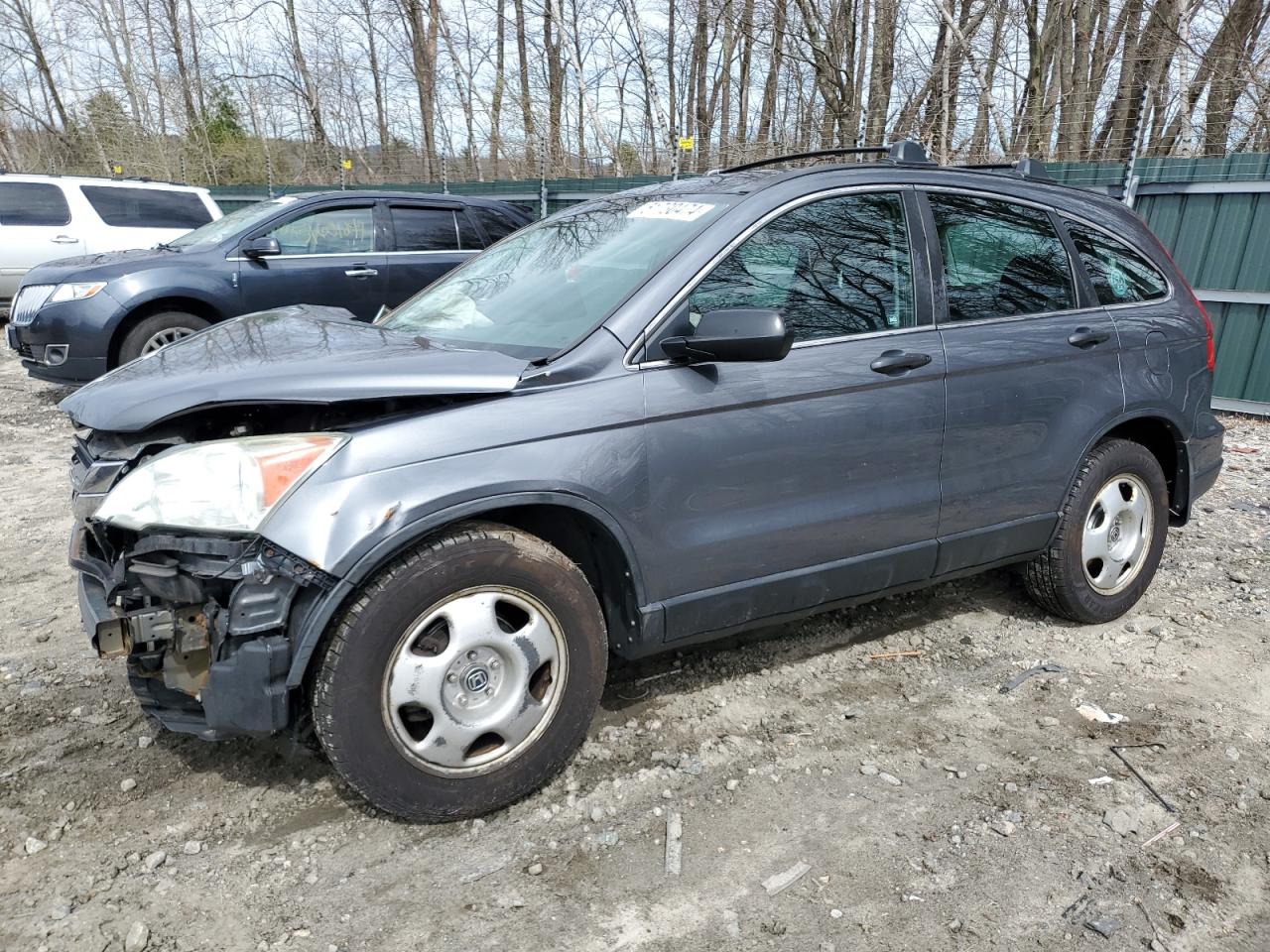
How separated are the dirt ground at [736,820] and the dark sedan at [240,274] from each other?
4.21 metres

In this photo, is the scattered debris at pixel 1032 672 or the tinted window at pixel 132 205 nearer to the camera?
the scattered debris at pixel 1032 672

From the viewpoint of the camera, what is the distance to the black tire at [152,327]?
7.43 m

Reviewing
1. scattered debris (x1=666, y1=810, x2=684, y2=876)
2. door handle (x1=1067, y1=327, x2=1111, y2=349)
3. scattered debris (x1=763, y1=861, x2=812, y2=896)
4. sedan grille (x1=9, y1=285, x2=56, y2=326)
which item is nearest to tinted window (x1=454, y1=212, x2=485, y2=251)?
sedan grille (x1=9, y1=285, x2=56, y2=326)

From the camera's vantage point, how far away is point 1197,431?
4.13 meters

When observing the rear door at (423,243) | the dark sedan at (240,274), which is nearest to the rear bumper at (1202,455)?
the dark sedan at (240,274)


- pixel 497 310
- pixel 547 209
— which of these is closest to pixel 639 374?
pixel 497 310

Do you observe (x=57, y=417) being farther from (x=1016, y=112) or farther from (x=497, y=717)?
(x=1016, y=112)

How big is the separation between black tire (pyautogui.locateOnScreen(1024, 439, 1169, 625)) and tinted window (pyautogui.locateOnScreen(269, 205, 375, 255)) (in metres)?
6.47

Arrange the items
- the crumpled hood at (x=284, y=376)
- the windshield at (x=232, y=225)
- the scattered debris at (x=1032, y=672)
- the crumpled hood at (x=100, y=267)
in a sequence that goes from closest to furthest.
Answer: the crumpled hood at (x=284, y=376), the scattered debris at (x=1032, y=672), the crumpled hood at (x=100, y=267), the windshield at (x=232, y=225)

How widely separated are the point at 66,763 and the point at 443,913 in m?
1.43

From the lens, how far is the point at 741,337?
2.63 metres

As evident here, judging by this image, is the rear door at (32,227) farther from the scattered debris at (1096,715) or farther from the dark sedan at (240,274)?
the scattered debris at (1096,715)

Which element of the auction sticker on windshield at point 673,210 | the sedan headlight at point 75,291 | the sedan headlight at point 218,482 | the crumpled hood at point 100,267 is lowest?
the sedan headlight at point 75,291

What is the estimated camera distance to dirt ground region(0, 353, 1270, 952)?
7.52 feet
